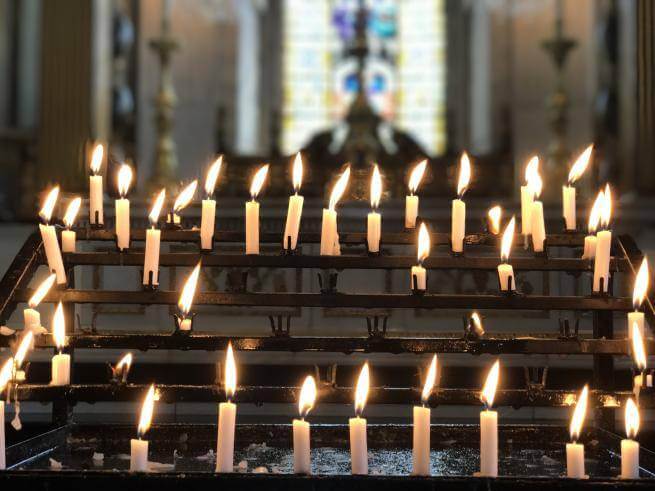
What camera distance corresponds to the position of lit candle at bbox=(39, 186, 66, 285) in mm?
3104

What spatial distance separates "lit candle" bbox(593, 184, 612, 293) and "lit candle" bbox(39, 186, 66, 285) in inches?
62.4

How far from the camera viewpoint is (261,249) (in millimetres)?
4504

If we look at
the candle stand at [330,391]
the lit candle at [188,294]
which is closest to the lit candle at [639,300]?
the candle stand at [330,391]

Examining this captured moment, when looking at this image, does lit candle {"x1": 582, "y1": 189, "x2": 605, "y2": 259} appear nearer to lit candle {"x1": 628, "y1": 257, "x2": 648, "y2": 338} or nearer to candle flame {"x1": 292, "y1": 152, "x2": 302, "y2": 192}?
lit candle {"x1": 628, "y1": 257, "x2": 648, "y2": 338}

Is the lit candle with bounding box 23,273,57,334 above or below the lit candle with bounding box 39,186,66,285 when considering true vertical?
below

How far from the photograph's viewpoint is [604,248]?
3.00 meters

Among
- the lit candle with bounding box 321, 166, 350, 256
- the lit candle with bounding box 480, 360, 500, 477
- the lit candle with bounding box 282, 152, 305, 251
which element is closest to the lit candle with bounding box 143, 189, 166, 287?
the lit candle with bounding box 282, 152, 305, 251

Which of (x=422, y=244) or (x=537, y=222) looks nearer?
(x=422, y=244)

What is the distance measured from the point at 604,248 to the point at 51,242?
5.28ft

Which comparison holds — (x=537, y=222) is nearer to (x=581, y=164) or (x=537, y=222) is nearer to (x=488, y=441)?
(x=581, y=164)

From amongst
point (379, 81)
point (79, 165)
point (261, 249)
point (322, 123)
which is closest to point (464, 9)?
point (379, 81)

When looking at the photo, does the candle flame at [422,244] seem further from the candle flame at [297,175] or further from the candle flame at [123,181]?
the candle flame at [123,181]

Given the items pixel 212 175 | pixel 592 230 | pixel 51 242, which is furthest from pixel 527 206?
pixel 51 242

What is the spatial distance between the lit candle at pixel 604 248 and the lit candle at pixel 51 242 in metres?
1.58
